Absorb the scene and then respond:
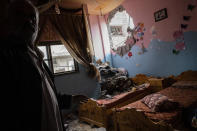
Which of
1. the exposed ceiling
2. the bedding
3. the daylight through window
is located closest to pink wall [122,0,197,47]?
the exposed ceiling

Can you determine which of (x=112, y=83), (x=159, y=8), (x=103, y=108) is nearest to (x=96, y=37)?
(x=112, y=83)

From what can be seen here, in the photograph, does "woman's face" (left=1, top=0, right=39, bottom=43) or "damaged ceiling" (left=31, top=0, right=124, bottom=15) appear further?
"damaged ceiling" (left=31, top=0, right=124, bottom=15)

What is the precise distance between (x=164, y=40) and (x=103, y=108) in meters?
2.20

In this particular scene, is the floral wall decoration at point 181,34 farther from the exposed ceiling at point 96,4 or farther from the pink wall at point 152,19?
the exposed ceiling at point 96,4

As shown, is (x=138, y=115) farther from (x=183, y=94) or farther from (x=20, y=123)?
(x=20, y=123)

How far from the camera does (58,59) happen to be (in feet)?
12.0

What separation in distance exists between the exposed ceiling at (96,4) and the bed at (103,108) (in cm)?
256

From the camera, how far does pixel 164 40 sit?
3.28m

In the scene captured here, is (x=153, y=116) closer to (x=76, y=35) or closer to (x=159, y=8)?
(x=159, y=8)

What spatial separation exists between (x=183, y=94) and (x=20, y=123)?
8.87 ft

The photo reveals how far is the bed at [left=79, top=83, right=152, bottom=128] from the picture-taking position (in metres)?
2.43

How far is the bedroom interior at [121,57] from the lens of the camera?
2422 mm

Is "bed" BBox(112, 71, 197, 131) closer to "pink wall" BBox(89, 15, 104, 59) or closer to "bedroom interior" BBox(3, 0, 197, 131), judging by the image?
"bedroom interior" BBox(3, 0, 197, 131)

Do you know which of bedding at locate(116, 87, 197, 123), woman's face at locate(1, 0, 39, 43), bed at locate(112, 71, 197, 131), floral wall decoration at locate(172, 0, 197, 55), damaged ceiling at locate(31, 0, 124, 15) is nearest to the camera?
woman's face at locate(1, 0, 39, 43)
